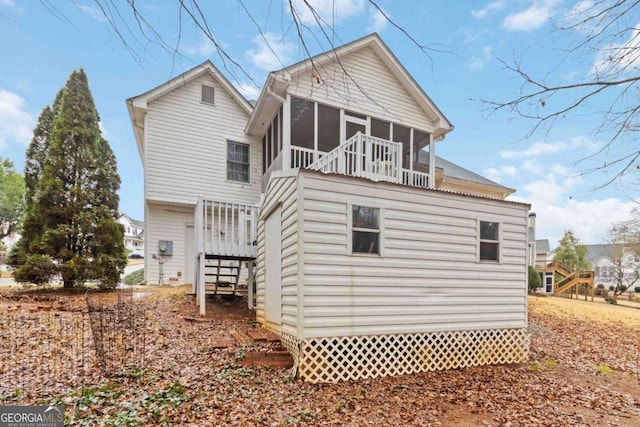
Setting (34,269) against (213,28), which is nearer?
(213,28)

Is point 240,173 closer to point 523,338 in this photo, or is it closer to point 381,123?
point 381,123

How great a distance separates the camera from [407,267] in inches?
238

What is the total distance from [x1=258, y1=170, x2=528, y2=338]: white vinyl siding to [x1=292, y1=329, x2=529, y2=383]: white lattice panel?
174mm

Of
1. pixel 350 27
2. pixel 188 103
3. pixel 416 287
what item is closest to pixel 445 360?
pixel 416 287

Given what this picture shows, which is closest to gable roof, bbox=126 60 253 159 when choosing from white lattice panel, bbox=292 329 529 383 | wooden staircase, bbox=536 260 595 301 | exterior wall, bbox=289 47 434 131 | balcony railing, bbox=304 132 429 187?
exterior wall, bbox=289 47 434 131

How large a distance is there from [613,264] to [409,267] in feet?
145

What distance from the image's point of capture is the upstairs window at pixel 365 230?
5746 mm

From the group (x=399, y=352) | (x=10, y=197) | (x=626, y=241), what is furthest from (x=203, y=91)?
(x=626, y=241)

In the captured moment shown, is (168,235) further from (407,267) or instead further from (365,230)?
(407,267)

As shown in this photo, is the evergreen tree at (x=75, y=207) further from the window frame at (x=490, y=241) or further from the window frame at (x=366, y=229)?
the window frame at (x=490, y=241)

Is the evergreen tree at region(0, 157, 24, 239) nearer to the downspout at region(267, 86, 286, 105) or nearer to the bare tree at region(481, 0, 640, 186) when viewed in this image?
the downspout at region(267, 86, 286, 105)

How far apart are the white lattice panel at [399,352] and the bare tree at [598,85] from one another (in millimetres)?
3928

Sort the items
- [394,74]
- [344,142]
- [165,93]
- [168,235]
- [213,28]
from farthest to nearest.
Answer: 1. [168,235]
2. [165,93]
3. [394,74]
4. [344,142]
5. [213,28]

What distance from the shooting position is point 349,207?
5.68 m
